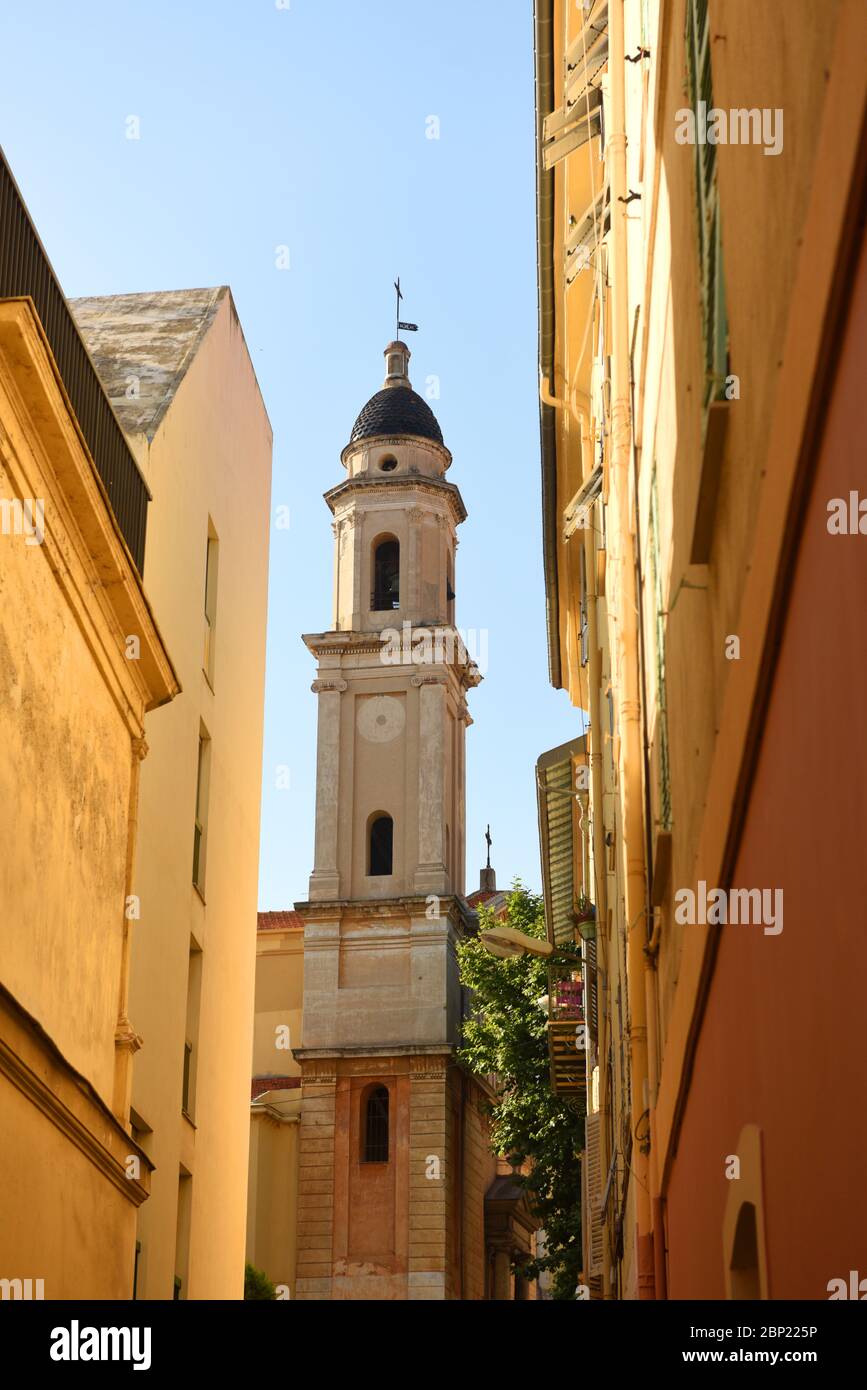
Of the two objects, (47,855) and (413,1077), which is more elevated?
(413,1077)

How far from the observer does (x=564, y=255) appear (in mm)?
16266

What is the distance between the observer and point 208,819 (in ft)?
75.1

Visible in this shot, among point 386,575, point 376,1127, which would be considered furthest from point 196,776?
point 386,575

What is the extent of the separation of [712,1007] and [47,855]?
5.60 m

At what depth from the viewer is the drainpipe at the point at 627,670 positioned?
1011 cm

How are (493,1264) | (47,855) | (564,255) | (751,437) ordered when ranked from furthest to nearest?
(493,1264), (564,255), (47,855), (751,437)

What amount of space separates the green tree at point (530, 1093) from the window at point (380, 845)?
13.2 metres

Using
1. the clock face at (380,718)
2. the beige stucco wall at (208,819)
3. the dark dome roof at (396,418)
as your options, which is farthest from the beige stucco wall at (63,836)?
the dark dome roof at (396,418)

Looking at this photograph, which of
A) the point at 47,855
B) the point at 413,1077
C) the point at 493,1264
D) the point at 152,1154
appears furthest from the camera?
the point at 493,1264

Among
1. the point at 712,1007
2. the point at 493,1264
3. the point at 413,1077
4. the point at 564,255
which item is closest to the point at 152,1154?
the point at 564,255

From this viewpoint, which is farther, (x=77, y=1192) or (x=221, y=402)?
(x=221, y=402)

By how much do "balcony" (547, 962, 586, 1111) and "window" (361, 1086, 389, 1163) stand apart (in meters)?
22.9

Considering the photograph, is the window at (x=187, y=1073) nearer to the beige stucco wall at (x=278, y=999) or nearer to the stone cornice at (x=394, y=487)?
the beige stucco wall at (x=278, y=999)
